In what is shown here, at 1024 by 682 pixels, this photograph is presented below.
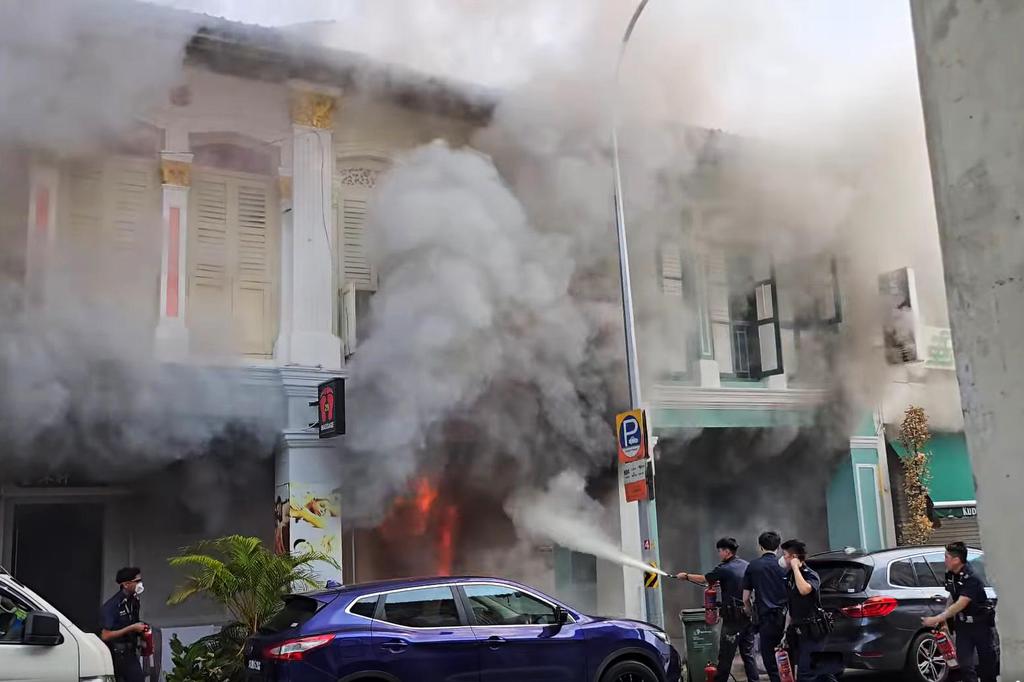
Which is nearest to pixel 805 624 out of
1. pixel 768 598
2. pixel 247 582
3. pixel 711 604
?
pixel 768 598

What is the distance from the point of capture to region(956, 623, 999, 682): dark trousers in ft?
23.8

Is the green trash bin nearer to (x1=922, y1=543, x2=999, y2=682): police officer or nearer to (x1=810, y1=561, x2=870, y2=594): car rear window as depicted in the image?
(x1=810, y1=561, x2=870, y2=594): car rear window

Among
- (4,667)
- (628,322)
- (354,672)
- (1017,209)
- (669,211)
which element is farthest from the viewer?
(669,211)

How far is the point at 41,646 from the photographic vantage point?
6.28 meters

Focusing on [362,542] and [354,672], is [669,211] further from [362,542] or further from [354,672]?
[354,672]

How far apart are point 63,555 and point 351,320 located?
4.35 metres

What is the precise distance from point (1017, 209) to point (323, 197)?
9.87 meters

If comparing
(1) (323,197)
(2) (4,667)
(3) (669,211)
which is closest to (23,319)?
(1) (323,197)

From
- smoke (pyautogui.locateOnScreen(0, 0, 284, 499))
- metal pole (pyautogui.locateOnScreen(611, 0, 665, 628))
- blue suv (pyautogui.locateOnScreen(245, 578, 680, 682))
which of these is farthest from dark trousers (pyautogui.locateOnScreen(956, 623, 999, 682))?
smoke (pyautogui.locateOnScreen(0, 0, 284, 499))

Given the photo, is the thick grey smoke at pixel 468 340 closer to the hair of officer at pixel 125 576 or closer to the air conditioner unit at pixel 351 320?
the air conditioner unit at pixel 351 320

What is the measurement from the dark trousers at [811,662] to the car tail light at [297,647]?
11.9 feet

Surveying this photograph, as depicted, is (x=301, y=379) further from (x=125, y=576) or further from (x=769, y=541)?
(x=769, y=541)

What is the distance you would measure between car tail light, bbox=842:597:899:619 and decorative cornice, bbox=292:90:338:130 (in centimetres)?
827

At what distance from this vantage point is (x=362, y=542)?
12859mm
